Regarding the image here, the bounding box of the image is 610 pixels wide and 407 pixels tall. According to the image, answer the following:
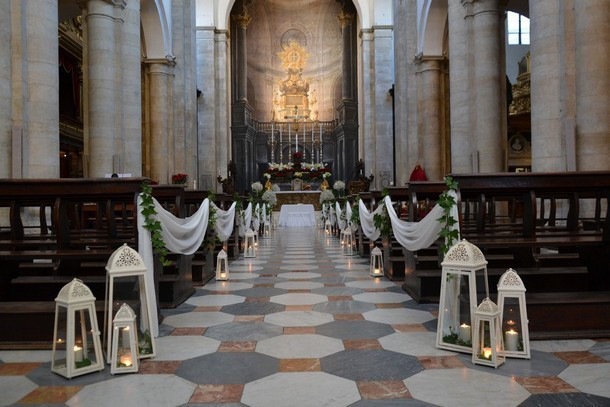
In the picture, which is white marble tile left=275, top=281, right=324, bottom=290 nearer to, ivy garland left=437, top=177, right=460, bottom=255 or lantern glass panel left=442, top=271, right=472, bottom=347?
ivy garland left=437, top=177, right=460, bottom=255

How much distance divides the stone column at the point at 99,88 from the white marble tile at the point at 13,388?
8.54 metres

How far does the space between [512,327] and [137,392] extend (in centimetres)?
242

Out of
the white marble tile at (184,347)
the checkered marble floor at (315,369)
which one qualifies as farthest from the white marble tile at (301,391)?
the white marble tile at (184,347)

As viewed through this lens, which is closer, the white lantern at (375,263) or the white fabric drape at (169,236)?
the white fabric drape at (169,236)

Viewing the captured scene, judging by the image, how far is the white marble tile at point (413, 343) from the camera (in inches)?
143

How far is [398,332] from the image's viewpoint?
4.21 meters

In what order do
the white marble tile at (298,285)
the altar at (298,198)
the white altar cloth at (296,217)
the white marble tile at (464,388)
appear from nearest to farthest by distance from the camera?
the white marble tile at (464,388) → the white marble tile at (298,285) → the white altar cloth at (296,217) → the altar at (298,198)

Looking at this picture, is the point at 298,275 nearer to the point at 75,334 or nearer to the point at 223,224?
the point at 223,224

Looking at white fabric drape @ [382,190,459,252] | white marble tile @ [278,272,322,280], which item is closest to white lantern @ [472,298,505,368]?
white fabric drape @ [382,190,459,252]

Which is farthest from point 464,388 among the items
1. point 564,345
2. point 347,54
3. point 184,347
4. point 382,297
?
point 347,54

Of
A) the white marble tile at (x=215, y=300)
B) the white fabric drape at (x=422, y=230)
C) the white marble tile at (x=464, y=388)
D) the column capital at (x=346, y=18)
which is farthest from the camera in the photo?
the column capital at (x=346, y=18)

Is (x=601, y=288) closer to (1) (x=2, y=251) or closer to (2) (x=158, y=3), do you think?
(1) (x=2, y=251)

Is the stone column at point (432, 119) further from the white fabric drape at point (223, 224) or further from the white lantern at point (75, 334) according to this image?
the white lantern at point (75, 334)

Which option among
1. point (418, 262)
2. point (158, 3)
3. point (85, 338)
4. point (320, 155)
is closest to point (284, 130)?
point (320, 155)
